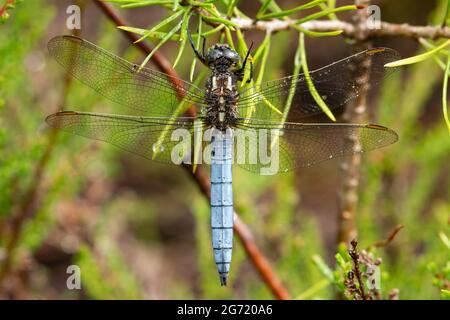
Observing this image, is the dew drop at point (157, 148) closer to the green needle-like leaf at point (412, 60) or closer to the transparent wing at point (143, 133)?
the transparent wing at point (143, 133)

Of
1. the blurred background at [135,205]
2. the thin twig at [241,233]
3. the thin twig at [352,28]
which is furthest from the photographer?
the blurred background at [135,205]

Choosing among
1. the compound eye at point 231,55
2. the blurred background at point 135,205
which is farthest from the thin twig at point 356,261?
the compound eye at point 231,55

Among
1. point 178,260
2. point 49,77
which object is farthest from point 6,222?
point 178,260

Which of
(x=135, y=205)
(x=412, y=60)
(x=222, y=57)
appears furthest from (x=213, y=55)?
(x=135, y=205)

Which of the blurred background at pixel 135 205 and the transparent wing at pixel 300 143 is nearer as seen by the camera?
the transparent wing at pixel 300 143

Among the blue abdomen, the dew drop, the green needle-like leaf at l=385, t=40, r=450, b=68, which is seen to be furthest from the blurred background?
the green needle-like leaf at l=385, t=40, r=450, b=68

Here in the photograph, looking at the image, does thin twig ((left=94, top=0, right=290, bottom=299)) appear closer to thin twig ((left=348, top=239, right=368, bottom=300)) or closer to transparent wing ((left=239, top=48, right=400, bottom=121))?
transparent wing ((left=239, top=48, right=400, bottom=121))
